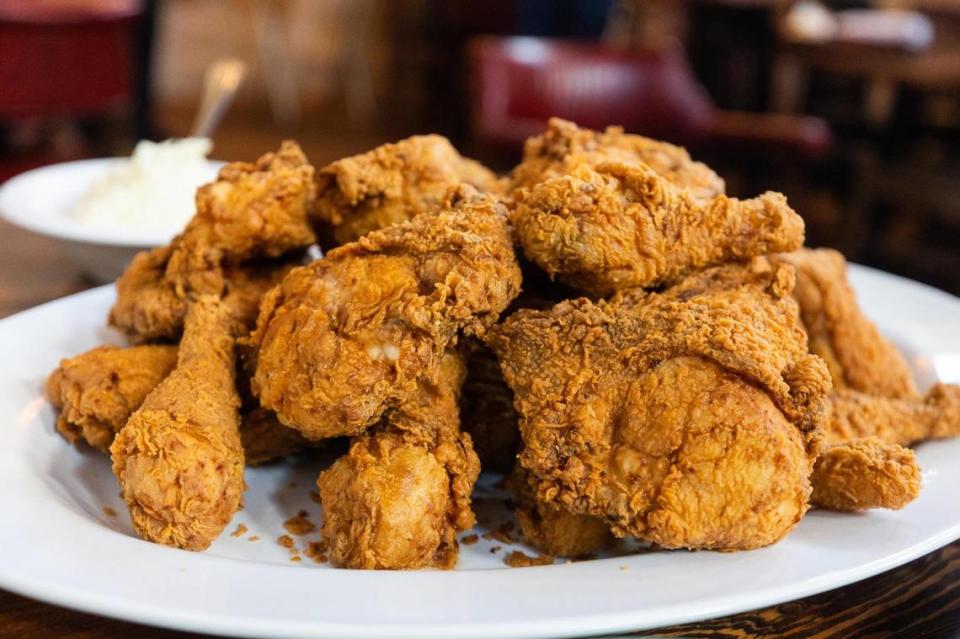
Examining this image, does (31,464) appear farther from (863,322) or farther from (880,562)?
(863,322)

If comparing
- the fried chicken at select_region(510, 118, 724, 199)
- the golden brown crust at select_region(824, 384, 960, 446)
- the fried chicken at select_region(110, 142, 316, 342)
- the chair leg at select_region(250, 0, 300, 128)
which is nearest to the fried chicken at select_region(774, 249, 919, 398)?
the golden brown crust at select_region(824, 384, 960, 446)

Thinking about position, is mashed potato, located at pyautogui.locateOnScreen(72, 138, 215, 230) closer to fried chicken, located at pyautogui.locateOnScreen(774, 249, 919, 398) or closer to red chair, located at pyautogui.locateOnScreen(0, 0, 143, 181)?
fried chicken, located at pyautogui.locateOnScreen(774, 249, 919, 398)

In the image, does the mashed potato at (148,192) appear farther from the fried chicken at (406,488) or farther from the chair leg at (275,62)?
the chair leg at (275,62)

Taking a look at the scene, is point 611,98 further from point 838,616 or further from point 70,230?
point 838,616

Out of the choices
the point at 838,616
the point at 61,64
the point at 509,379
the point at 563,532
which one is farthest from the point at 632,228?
the point at 61,64

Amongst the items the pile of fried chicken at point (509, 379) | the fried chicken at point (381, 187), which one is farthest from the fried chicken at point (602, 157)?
the fried chicken at point (381, 187)
